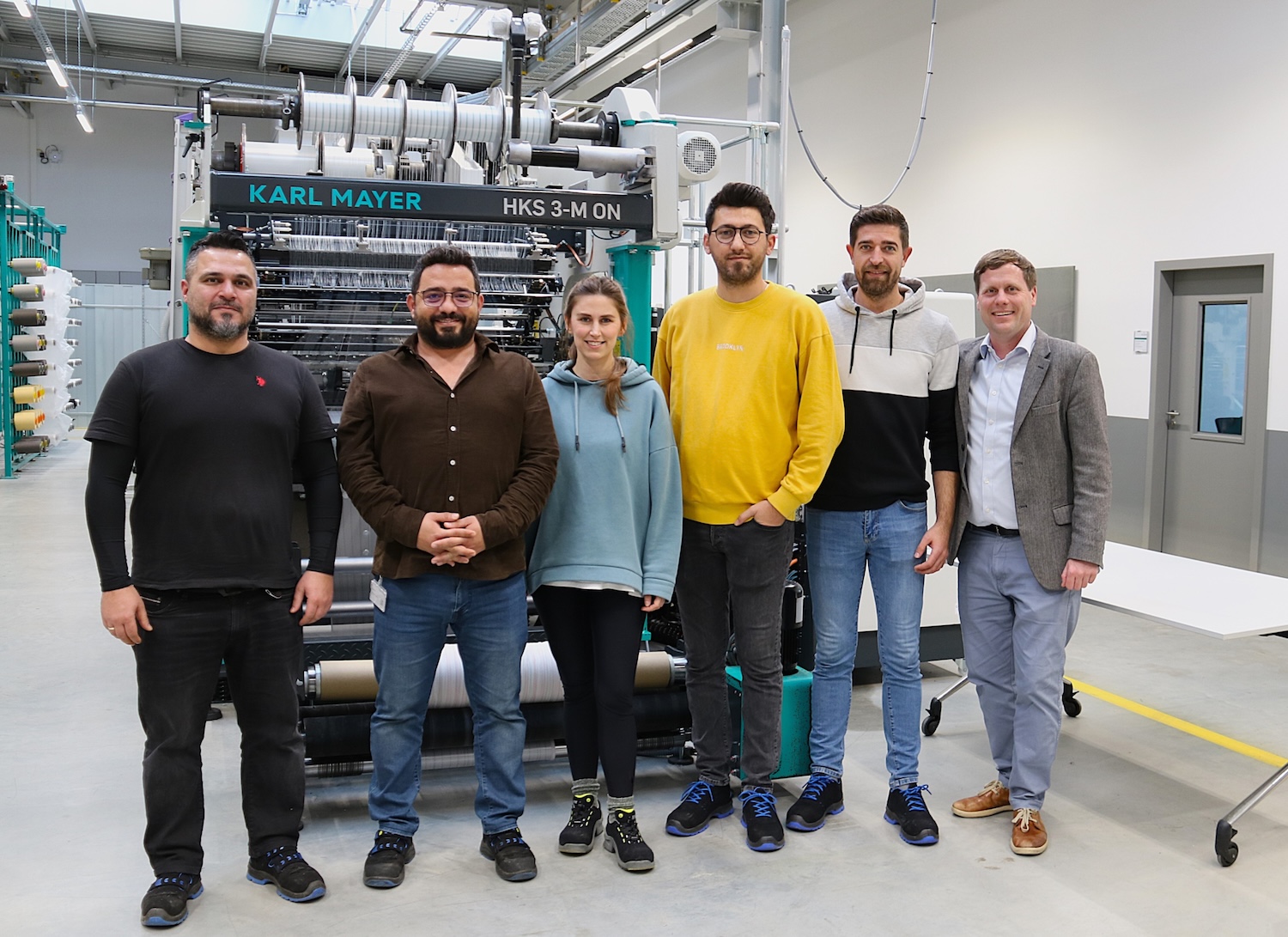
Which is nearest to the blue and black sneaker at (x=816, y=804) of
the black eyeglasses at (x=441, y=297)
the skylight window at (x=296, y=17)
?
the black eyeglasses at (x=441, y=297)

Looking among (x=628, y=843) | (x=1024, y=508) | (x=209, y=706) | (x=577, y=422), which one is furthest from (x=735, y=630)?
(x=209, y=706)

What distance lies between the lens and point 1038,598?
2.91 meters

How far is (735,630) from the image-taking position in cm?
295

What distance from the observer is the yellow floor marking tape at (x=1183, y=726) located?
370cm

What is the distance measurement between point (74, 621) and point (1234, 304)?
6691mm

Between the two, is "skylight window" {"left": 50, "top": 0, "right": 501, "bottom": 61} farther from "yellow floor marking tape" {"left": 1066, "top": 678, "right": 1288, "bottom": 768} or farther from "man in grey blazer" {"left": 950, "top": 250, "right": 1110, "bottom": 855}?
"man in grey blazer" {"left": 950, "top": 250, "right": 1110, "bottom": 855}

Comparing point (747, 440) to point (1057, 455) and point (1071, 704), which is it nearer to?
point (1057, 455)

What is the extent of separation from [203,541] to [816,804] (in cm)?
174

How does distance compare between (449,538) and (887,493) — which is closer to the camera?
(449,538)

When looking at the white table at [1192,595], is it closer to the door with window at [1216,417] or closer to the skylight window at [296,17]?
the door with window at [1216,417]

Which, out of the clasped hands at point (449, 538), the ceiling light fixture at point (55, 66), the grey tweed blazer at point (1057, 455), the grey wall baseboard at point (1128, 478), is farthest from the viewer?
the ceiling light fixture at point (55, 66)

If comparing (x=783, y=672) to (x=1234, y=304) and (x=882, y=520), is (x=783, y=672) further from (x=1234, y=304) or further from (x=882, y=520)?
(x=1234, y=304)

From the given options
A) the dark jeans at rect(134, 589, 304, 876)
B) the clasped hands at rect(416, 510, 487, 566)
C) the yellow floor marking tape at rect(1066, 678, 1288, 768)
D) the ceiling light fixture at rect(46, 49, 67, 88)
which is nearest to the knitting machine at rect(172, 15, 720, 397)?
the clasped hands at rect(416, 510, 487, 566)

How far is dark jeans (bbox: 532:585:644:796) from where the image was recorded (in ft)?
8.93
